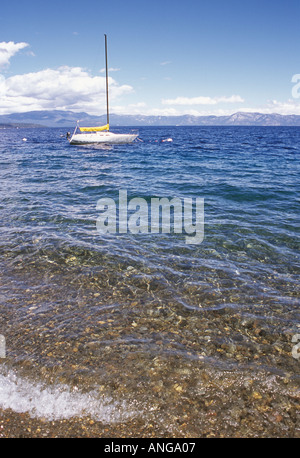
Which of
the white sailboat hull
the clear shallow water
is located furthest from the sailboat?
the clear shallow water

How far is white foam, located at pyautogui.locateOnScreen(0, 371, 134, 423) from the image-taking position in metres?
3.72

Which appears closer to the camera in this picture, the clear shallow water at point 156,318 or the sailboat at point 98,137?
the clear shallow water at point 156,318

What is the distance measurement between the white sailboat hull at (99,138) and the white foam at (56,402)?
163ft

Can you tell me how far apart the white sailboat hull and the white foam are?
1952 inches

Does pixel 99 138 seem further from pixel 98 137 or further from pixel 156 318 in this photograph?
pixel 156 318

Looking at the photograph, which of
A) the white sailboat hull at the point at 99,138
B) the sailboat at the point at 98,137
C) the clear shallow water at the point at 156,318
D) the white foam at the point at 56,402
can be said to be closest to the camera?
the white foam at the point at 56,402

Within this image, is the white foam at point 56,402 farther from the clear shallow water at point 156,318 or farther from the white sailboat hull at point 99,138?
the white sailboat hull at point 99,138

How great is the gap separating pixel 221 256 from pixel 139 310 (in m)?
3.68

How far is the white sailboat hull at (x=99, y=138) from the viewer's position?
49.9 metres

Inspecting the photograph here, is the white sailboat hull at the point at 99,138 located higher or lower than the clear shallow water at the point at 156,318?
higher

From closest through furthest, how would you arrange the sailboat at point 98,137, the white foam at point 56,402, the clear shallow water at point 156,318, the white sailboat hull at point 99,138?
the white foam at point 56,402, the clear shallow water at point 156,318, the sailboat at point 98,137, the white sailboat hull at point 99,138

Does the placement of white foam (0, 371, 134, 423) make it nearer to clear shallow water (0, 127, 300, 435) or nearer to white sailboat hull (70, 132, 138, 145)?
clear shallow water (0, 127, 300, 435)

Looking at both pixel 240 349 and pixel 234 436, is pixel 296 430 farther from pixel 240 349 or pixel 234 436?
pixel 240 349

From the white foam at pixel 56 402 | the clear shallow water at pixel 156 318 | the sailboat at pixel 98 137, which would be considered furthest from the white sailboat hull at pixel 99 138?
the white foam at pixel 56 402
